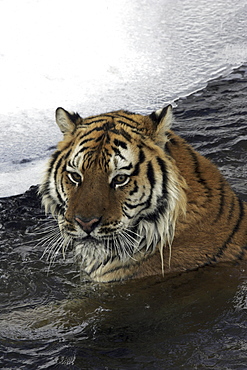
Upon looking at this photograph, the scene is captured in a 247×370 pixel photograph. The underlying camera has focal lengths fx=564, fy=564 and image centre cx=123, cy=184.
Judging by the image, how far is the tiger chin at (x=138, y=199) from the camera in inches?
89.0

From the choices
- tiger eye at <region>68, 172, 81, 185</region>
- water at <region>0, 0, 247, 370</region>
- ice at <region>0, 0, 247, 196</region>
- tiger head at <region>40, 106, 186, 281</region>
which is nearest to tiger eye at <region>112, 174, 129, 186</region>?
tiger head at <region>40, 106, 186, 281</region>

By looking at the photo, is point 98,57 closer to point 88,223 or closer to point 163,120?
point 163,120

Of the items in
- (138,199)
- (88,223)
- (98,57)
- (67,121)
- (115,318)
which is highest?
(98,57)

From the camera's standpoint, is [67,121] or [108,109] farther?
[108,109]

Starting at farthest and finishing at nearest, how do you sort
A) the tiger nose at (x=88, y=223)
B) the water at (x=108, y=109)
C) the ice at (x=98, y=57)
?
the ice at (x=98, y=57) → the water at (x=108, y=109) → the tiger nose at (x=88, y=223)

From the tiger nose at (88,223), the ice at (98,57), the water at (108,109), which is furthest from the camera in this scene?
the ice at (98,57)

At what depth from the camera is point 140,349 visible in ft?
7.50

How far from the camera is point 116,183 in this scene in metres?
2.28

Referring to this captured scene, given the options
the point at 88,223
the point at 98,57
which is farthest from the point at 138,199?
the point at 98,57

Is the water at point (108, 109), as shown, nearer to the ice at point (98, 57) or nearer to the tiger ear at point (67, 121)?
the ice at point (98, 57)

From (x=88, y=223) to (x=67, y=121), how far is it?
492 millimetres

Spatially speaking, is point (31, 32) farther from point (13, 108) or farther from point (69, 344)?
point (69, 344)

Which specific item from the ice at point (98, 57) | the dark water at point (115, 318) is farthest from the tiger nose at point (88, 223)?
the ice at point (98, 57)

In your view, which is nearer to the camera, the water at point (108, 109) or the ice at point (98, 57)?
the water at point (108, 109)
